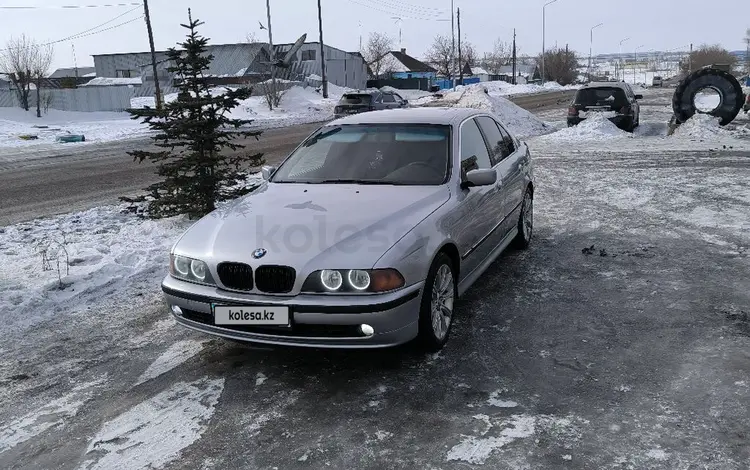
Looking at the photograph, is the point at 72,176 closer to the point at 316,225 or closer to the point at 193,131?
the point at 193,131

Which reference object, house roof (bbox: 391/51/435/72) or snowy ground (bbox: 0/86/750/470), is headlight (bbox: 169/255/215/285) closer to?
snowy ground (bbox: 0/86/750/470)

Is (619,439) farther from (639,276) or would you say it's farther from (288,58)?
(288,58)

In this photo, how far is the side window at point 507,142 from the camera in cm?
639

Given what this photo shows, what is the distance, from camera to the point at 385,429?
3.34 metres

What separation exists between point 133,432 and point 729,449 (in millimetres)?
3038

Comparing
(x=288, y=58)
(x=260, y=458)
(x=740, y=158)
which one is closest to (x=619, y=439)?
(x=260, y=458)

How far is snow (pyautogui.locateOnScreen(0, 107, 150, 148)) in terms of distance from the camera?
23.6m

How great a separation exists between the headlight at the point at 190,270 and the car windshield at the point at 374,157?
1.34 meters

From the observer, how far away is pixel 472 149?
17.7ft

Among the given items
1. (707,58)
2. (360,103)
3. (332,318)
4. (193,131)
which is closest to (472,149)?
(332,318)

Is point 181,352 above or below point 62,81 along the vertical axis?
below

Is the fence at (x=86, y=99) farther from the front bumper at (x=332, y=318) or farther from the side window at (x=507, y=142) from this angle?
the front bumper at (x=332, y=318)

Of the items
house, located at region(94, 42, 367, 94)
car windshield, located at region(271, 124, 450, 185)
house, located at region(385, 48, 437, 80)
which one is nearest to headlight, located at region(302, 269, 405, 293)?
car windshield, located at region(271, 124, 450, 185)

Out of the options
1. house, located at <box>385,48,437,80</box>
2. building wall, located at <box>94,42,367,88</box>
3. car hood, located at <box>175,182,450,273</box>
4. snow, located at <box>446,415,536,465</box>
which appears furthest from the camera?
house, located at <box>385,48,437,80</box>
